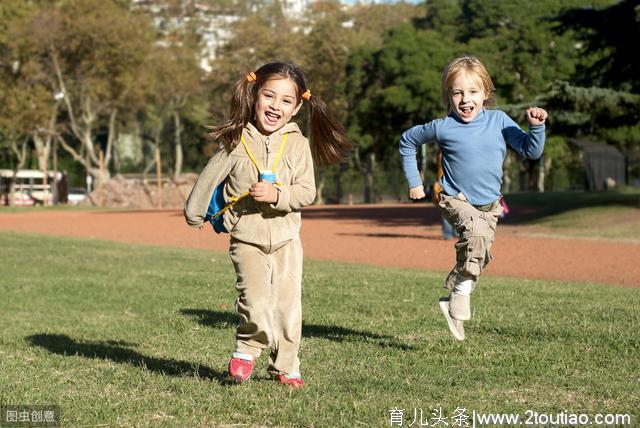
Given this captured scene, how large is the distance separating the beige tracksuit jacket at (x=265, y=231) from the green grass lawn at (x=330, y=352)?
1.02 feet

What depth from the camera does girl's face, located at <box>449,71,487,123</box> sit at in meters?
6.63

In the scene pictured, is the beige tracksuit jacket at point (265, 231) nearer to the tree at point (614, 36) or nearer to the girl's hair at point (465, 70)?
the girl's hair at point (465, 70)

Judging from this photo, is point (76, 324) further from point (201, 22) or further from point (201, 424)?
point (201, 22)

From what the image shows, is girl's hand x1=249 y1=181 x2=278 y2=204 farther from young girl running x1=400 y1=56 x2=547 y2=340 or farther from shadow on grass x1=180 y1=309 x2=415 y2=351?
shadow on grass x1=180 y1=309 x2=415 y2=351

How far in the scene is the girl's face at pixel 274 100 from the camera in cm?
575

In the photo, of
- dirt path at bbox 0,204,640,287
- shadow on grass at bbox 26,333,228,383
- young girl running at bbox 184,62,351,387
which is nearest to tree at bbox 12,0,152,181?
dirt path at bbox 0,204,640,287

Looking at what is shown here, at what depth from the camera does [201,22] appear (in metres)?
62.9

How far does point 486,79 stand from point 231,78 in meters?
47.8

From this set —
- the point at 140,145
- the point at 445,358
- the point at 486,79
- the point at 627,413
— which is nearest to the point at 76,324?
the point at 445,358

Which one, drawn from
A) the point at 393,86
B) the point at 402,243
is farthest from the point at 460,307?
the point at 393,86

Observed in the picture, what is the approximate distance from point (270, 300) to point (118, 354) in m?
2.18

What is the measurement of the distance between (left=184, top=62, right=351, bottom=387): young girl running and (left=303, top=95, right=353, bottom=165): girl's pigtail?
0.50 ft

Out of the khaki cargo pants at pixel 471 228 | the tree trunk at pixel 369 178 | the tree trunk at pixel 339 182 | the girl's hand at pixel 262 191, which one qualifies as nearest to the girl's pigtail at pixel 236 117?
the girl's hand at pixel 262 191

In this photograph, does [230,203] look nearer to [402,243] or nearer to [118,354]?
[118,354]
